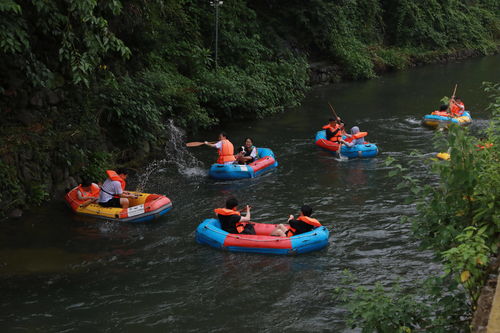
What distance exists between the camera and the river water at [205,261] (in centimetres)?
779

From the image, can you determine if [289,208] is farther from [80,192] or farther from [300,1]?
[300,1]

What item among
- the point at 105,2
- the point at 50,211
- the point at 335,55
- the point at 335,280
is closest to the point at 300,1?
the point at 335,55

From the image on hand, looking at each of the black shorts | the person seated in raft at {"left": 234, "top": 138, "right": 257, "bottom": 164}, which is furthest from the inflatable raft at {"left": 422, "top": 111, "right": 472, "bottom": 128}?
the black shorts

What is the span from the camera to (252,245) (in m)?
9.71

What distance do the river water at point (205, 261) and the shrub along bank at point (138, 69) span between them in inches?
46.8

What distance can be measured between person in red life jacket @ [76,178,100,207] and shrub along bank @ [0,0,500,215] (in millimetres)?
652

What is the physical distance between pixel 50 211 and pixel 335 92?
16.7 meters

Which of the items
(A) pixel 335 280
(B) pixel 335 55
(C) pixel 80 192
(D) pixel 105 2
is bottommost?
(A) pixel 335 280

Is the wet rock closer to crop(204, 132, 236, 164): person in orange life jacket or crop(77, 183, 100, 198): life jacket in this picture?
crop(77, 183, 100, 198): life jacket

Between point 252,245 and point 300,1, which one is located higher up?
point 300,1

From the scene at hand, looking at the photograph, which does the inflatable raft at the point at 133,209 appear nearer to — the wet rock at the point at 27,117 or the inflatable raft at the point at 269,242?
the inflatable raft at the point at 269,242

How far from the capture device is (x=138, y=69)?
15930 millimetres

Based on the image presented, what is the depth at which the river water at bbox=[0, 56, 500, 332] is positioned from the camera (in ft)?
25.5

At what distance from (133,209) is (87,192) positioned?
1252mm
